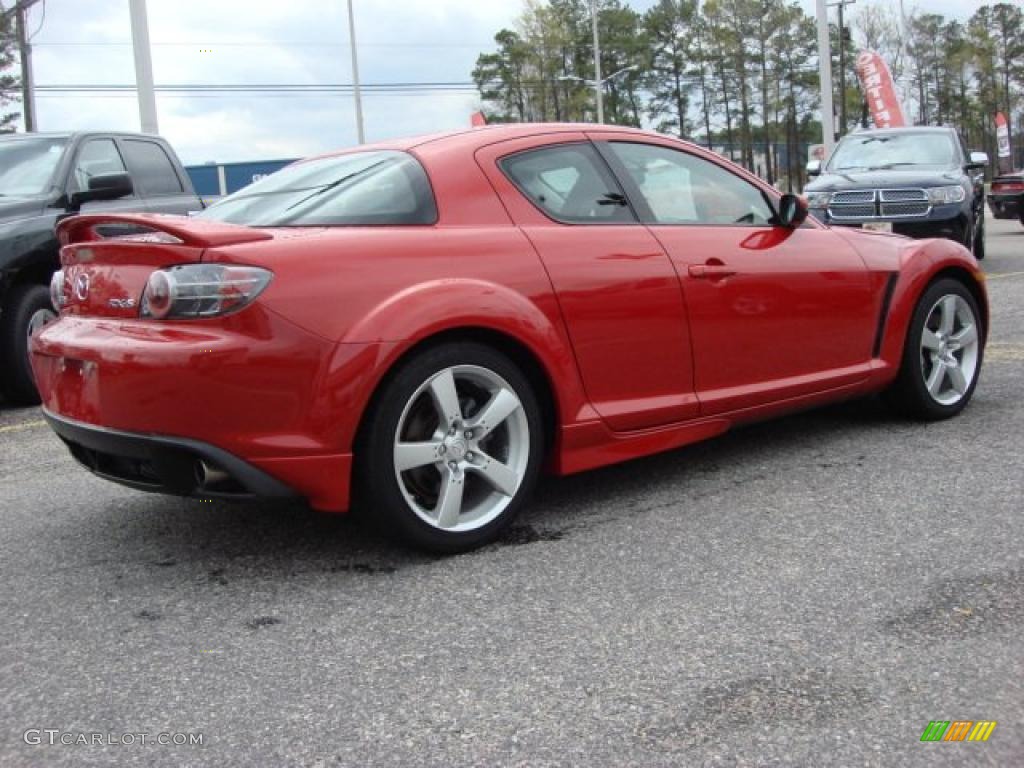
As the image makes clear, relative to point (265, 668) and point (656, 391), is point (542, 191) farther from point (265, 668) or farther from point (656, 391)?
point (265, 668)

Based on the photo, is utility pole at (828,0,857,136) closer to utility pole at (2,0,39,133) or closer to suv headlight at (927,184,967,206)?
utility pole at (2,0,39,133)

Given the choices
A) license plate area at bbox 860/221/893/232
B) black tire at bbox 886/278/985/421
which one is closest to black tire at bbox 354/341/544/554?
black tire at bbox 886/278/985/421

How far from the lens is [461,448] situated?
130 inches

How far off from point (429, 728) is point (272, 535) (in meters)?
1.56

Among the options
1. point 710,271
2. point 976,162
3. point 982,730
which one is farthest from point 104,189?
point 976,162

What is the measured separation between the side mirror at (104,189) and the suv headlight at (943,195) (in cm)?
765

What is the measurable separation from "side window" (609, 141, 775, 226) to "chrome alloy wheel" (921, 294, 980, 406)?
114 centimetres

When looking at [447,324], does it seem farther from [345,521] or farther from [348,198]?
[345,521]

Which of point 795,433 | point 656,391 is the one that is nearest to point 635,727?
point 656,391

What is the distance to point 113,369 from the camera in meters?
3.01

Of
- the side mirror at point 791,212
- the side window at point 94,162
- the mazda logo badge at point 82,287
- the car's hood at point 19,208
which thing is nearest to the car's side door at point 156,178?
the side window at point 94,162

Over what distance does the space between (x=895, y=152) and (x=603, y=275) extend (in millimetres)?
9382

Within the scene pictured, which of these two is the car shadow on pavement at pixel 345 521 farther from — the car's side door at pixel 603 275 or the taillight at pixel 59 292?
the taillight at pixel 59 292

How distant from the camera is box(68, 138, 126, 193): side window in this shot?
23.5 ft
